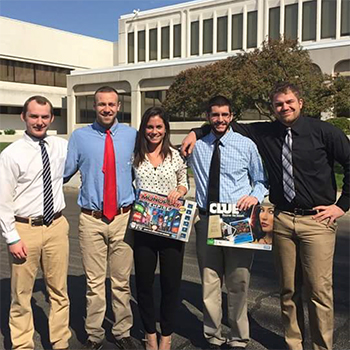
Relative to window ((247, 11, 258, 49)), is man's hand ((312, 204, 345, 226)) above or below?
below

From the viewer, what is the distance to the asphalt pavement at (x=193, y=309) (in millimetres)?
3996

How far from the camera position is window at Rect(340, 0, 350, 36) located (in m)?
41.0

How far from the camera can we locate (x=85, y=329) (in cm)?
402

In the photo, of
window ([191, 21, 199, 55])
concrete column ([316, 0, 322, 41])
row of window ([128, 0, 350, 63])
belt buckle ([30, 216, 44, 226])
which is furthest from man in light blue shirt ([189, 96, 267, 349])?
window ([191, 21, 199, 55])

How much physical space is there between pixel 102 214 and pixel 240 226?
4.08 ft

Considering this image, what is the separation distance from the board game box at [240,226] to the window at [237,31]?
46.4 meters

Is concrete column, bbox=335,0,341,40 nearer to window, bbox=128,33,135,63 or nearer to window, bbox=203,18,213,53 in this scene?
window, bbox=203,18,213,53

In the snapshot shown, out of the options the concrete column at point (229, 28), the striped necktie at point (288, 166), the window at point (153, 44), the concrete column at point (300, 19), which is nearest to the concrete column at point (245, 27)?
the concrete column at point (229, 28)

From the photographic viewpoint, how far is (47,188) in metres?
3.59

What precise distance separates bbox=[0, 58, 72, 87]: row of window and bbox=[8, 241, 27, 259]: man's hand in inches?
2093

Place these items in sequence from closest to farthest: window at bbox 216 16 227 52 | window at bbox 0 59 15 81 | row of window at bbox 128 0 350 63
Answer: row of window at bbox 128 0 350 63
window at bbox 216 16 227 52
window at bbox 0 59 15 81

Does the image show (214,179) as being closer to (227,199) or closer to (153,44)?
(227,199)

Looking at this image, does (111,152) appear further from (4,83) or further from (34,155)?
(4,83)

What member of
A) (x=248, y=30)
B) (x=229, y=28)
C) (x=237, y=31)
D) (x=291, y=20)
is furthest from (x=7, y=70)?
(x=291, y=20)
